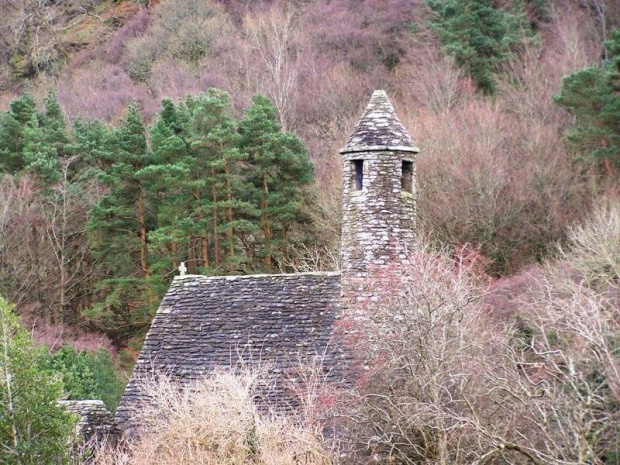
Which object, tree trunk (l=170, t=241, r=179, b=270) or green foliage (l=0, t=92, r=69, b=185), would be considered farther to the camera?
green foliage (l=0, t=92, r=69, b=185)

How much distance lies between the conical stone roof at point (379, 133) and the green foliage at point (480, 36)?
20.8m

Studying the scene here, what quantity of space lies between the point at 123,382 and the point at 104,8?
40093 millimetres

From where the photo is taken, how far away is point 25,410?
12.9m

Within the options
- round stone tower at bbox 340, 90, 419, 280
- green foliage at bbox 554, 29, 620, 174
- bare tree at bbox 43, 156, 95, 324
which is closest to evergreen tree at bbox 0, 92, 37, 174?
bare tree at bbox 43, 156, 95, 324

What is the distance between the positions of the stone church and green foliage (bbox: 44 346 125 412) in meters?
4.24

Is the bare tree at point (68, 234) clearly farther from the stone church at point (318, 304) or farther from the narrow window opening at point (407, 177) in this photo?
the narrow window opening at point (407, 177)

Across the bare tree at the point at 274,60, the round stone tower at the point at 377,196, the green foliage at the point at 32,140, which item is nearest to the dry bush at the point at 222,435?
the round stone tower at the point at 377,196

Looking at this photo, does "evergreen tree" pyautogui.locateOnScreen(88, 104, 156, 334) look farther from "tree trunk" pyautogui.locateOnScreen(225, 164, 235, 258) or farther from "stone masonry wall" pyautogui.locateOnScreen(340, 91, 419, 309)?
"stone masonry wall" pyautogui.locateOnScreen(340, 91, 419, 309)

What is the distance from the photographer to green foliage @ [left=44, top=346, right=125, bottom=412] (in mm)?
20652

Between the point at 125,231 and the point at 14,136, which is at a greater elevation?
the point at 14,136

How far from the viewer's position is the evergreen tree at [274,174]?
29453 mm

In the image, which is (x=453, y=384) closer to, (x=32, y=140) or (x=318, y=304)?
(x=318, y=304)

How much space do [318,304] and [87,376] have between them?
25.4 feet

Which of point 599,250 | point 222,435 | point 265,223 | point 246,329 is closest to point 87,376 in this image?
point 246,329
